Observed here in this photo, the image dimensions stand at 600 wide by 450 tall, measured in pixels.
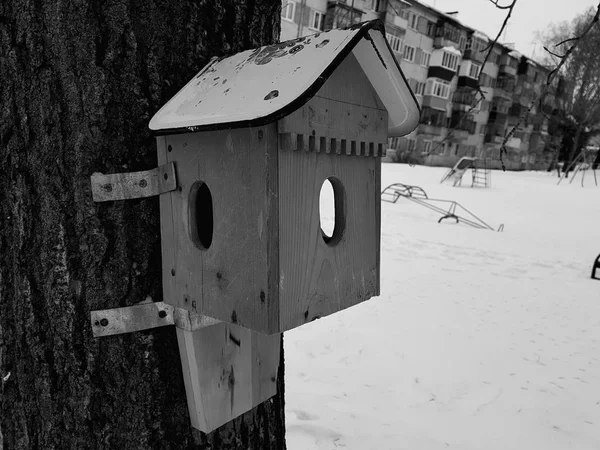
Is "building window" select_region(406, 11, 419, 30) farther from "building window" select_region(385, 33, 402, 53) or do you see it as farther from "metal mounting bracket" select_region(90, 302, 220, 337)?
"metal mounting bracket" select_region(90, 302, 220, 337)

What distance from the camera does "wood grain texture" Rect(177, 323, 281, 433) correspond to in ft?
3.76

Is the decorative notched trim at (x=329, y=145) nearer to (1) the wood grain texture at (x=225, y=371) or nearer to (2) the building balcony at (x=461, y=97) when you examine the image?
(1) the wood grain texture at (x=225, y=371)

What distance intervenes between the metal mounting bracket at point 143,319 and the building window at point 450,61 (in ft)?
100

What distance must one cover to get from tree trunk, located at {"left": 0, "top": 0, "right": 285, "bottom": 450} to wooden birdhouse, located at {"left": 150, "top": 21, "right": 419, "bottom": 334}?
0.29 ft

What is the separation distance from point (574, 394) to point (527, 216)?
8.69 meters

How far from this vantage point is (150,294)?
3.75 ft

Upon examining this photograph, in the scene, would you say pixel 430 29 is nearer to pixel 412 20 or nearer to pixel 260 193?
pixel 412 20

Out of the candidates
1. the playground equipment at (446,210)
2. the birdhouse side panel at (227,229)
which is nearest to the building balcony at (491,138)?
the playground equipment at (446,210)

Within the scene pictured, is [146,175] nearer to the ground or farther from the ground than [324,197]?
farther from the ground

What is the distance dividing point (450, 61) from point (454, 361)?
29.3 metres

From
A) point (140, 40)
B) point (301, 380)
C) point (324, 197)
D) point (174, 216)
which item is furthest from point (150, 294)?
point (324, 197)

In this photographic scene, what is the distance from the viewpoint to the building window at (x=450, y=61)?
2862 centimetres

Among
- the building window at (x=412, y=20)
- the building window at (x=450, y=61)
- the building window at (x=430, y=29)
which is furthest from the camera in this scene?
the building window at (x=450, y=61)

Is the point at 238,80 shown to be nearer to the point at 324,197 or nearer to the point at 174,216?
the point at 174,216
